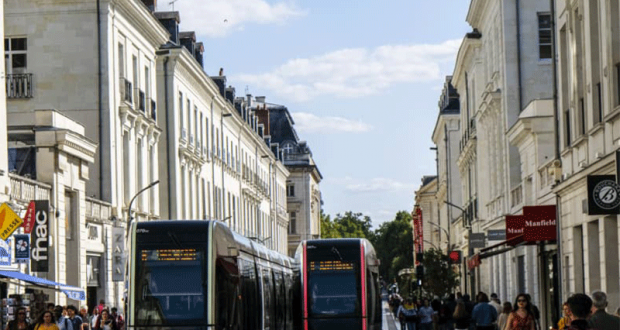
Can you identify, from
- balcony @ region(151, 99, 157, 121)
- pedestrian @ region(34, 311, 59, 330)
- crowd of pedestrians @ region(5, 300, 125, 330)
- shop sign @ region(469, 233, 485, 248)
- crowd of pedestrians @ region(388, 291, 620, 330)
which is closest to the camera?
crowd of pedestrians @ region(388, 291, 620, 330)

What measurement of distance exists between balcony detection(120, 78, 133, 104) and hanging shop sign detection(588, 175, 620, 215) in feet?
108

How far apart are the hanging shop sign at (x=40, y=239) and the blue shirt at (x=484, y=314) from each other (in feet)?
39.5

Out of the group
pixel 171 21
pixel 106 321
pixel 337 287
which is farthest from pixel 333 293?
pixel 171 21

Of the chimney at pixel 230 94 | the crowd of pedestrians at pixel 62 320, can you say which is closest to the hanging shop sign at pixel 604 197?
the crowd of pedestrians at pixel 62 320

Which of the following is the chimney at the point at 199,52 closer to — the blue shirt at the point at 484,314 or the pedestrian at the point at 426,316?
the pedestrian at the point at 426,316

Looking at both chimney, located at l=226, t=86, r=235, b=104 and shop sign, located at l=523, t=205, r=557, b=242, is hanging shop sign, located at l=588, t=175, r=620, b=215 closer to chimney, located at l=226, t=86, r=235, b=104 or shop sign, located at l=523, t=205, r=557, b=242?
shop sign, located at l=523, t=205, r=557, b=242

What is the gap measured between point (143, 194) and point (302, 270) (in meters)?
22.5

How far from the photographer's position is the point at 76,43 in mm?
49156

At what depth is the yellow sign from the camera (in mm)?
21031

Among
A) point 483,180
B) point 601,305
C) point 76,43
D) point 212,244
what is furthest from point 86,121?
point 601,305

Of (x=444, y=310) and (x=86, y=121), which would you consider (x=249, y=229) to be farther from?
(x=444, y=310)

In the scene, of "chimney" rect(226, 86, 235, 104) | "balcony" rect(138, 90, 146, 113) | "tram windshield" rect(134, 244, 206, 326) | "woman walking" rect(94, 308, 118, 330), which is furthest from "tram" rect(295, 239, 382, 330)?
"chimney" rect(226, 86, 235, 104)

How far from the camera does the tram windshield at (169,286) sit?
23.9 meters

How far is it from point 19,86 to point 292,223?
318ft
